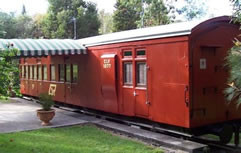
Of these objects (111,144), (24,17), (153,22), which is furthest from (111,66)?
(24,17)

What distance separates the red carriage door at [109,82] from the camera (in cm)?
964

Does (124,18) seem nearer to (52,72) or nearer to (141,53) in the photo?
(52,72)

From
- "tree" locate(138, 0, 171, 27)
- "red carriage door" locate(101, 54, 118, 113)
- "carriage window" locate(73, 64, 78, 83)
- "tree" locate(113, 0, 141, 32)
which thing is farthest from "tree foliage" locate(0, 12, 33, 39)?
"red carriage door" locate(101, 54, 118, 113)

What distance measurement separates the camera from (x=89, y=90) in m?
11.2

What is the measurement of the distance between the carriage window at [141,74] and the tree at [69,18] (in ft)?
84.9

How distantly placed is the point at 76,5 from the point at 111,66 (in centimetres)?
2624

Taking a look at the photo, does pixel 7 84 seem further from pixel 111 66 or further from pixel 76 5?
pixel 76 5

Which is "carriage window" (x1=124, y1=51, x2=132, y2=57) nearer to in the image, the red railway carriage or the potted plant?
the red railway carriage

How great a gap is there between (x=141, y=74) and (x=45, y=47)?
405 cm

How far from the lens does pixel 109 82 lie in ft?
32.4

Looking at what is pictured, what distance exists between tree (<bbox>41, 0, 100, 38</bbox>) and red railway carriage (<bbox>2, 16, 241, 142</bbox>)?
23.9 m

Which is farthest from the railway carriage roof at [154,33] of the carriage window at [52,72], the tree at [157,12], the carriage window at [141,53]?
the tree at [157,12]

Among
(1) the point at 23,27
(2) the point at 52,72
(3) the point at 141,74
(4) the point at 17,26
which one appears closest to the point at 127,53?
(3) the point at 141,74

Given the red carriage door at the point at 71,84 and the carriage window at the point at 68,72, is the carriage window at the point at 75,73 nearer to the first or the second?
the red carriage door at the point at 71,84
